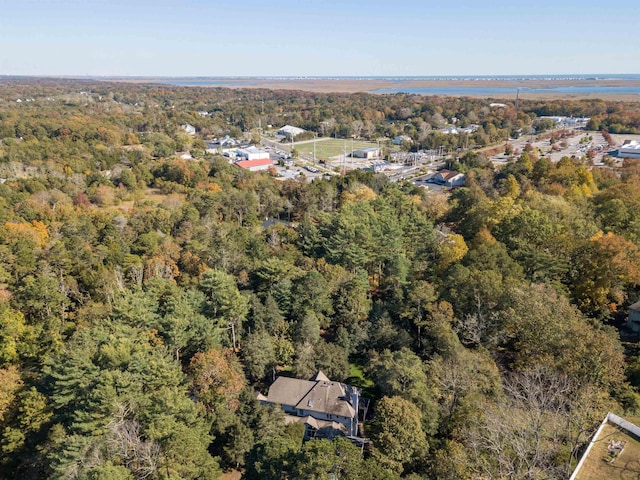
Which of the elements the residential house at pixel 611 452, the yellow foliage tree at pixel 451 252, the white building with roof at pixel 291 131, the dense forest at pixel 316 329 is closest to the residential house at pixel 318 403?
the dense forest at pixel 316 329

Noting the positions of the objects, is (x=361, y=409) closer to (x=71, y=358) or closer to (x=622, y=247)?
(x=71, y=358)

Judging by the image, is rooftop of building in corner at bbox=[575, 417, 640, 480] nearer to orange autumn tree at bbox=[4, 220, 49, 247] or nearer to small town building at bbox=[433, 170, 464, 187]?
orange autumn tree at bbox=[4, 220, 49, 247]

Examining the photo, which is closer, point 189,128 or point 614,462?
point 614,462

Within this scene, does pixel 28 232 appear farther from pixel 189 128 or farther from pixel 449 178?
pixel 189 128

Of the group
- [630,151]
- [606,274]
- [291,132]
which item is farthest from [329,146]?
[606,274]

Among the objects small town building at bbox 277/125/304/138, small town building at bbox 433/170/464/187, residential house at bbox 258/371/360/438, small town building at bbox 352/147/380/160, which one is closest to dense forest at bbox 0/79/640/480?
residential house at bbox 258/371/360/438
